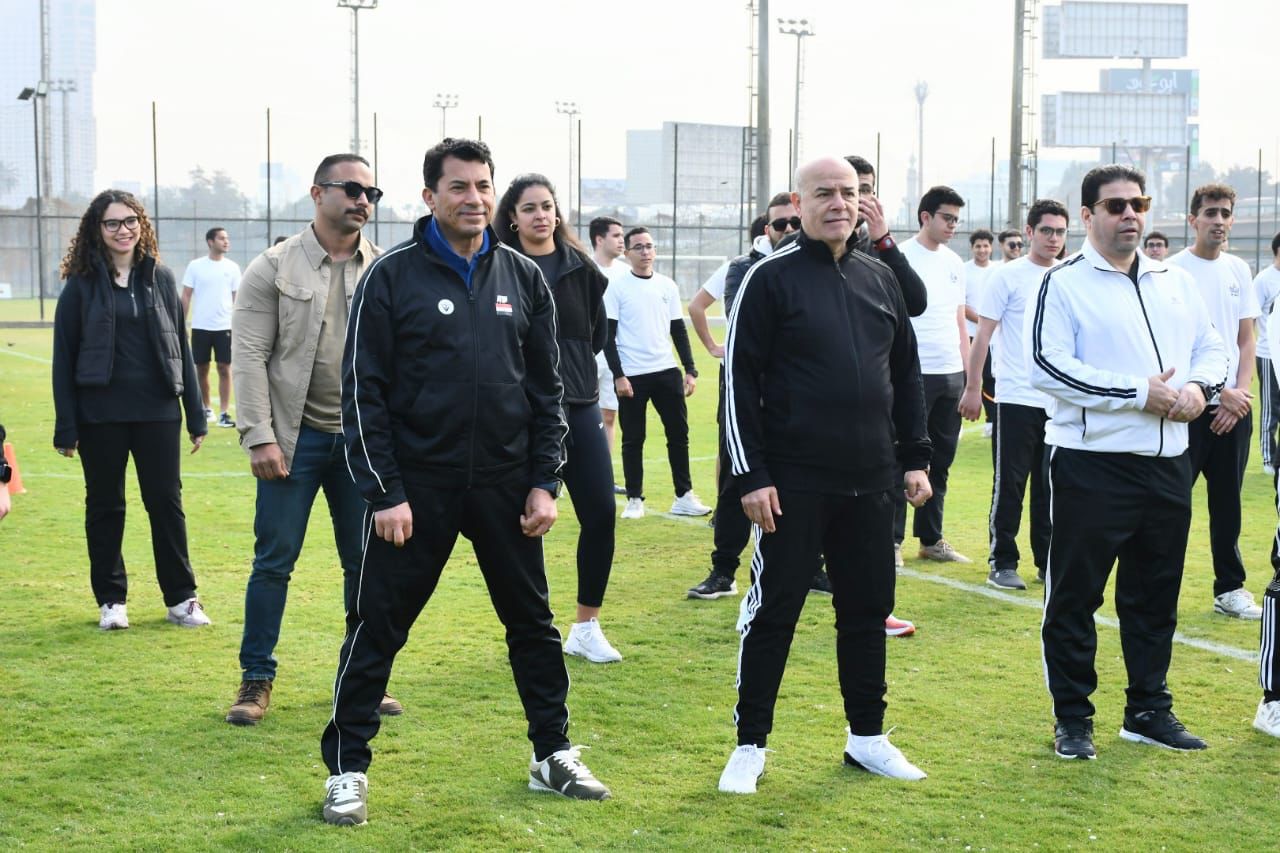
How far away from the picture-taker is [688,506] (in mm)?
10695

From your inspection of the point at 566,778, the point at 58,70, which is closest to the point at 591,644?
the point at 566,778

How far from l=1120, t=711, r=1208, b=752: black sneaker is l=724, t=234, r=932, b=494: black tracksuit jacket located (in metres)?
1.50

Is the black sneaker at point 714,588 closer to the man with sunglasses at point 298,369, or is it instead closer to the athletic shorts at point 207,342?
the man with sunglasses at point 298,369

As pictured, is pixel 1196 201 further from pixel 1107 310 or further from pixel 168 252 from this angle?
pixel 168 252

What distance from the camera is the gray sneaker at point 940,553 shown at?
8.87m

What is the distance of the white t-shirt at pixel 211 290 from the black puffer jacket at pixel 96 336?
8593mm

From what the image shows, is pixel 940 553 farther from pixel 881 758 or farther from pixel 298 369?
pixel 298 369

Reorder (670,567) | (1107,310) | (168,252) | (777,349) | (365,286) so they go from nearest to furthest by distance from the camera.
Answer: (365,286) < (777,349) < (1107,310) < (670,567) < (168,252)

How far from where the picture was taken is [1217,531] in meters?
7.38

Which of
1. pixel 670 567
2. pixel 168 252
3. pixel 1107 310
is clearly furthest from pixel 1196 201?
pixel 168 252

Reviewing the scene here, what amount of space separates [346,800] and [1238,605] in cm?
495

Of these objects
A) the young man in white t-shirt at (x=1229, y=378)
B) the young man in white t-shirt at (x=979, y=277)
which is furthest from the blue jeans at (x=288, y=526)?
the young man in white t-shirt at (x=979, y=277)

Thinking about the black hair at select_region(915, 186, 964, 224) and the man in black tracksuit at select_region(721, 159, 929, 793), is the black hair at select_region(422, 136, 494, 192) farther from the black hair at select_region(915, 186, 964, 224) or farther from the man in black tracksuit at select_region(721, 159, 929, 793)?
the black hair at select_region(915, 186, 964, 224)

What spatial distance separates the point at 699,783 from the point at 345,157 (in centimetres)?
267
